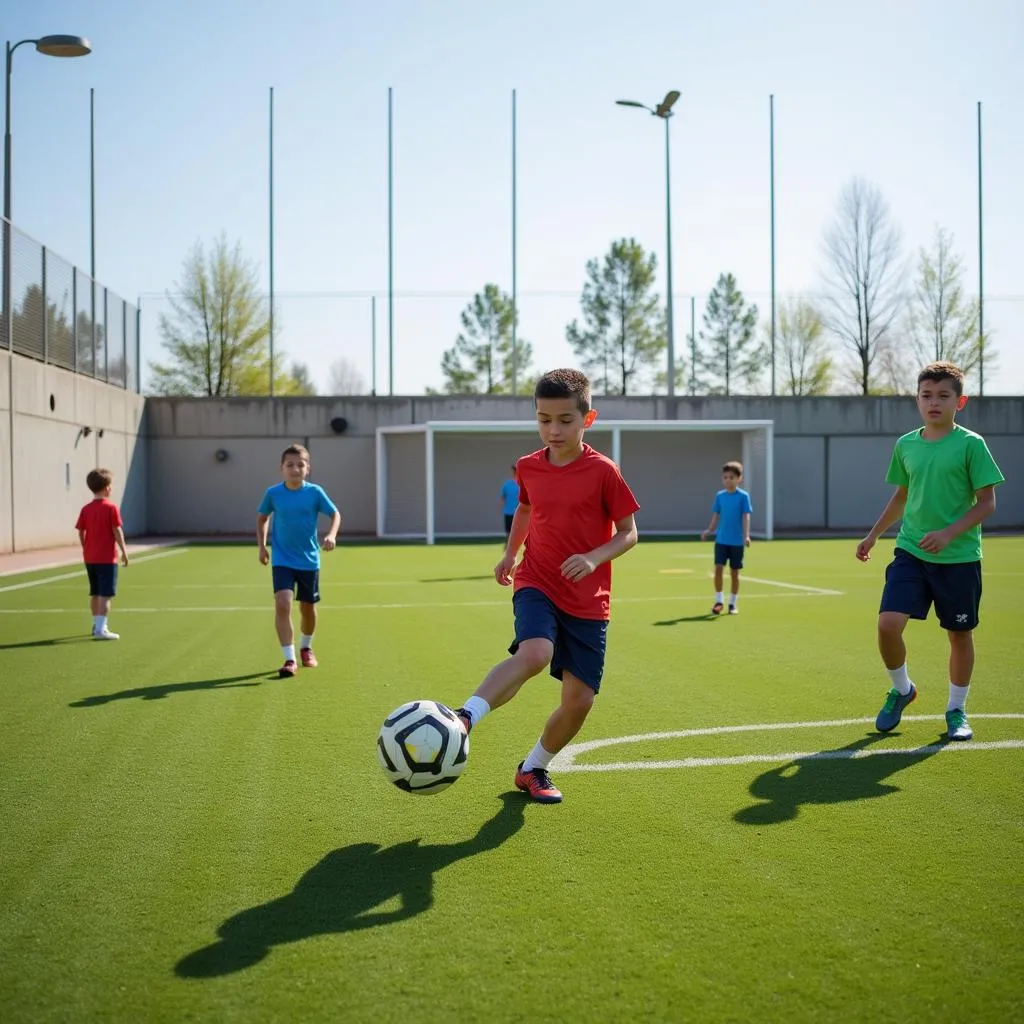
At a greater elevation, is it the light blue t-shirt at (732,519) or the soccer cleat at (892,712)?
the light blue t-shirt at (732,519)

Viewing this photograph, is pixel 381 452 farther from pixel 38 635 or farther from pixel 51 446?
pixel 38 635

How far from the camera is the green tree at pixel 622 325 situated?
163ft

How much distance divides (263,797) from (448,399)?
99.6 feet

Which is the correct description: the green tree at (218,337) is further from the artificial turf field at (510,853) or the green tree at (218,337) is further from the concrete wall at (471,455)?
the artificial turf field at (510,853)

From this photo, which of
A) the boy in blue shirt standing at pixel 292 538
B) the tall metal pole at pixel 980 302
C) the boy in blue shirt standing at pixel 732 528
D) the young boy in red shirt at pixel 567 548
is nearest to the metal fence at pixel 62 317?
the boy in blue shirt standing at pixel 292 538

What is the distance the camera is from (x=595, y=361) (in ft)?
164

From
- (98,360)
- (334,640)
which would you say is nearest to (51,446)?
(98,360)

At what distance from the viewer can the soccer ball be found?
4.21 metres

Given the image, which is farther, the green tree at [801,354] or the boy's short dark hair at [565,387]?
the green tree at [801,354]

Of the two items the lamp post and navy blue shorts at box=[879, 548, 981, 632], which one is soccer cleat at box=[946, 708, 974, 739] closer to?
navy blue shorts at box=[879, 548, 981, 632]

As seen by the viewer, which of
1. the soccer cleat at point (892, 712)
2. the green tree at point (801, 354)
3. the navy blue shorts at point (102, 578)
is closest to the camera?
the soccer cleat at point (892, 712)

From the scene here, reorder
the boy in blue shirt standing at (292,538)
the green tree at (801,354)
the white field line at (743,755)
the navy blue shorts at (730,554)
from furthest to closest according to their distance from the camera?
the green tree at (801,354) < the navy blue shorts at (730,554) < the boy in blue shirt standing at (292,538) < the white field line at (743,755)

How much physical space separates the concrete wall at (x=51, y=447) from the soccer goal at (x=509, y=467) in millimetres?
7676

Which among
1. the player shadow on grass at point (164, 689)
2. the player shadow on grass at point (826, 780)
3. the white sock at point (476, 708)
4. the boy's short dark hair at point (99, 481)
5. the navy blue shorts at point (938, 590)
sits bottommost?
the player shadow on grass at point (164, 689)
